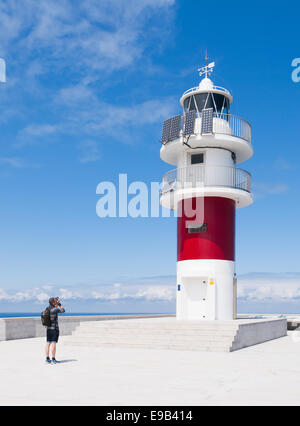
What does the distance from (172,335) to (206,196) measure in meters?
7.73

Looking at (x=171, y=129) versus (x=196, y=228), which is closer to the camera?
(x=196, y=228)

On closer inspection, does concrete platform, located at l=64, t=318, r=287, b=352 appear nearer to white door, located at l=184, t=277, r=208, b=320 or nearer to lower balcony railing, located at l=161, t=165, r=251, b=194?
white door, located at l=184, t=277, r=208, b=320

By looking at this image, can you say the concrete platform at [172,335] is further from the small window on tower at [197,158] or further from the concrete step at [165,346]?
the small window on tower at [197,158]

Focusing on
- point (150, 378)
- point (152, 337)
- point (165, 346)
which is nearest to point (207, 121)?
point (152, 337)

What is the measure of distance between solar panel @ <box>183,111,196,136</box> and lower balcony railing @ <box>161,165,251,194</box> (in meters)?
1.72

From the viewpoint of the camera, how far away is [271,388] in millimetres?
8539

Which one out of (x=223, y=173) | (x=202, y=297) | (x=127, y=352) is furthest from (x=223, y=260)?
(x=127, y=352)

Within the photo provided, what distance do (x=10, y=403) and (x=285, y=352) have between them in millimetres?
10345

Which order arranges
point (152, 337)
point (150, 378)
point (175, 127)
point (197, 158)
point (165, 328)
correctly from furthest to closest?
1. point (197, 158)
2. point (175, 127)
3. point (165, 328)
4. point (152, 337)
5. point (150, 378)

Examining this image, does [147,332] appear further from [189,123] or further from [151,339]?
[189,123]

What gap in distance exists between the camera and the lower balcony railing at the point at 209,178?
71.9 feet

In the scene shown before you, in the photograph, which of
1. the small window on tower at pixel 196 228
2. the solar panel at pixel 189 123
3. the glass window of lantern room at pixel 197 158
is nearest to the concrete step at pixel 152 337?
the small window on tower at pixel 196 228

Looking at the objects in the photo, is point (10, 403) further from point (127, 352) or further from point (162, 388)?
point (127, 352)

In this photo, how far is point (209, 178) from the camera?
21.9m
